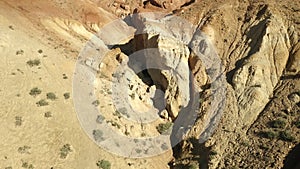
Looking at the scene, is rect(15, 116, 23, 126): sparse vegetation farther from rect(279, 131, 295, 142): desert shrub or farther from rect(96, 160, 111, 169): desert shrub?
rect(279, 131, 295, 142): desert shrub

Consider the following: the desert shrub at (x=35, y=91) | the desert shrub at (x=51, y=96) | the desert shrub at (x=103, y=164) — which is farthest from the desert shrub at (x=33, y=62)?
the desert shrub at (x=103, y=164)

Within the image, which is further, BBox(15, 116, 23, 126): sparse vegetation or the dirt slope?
BBox(15, 116, 23, 126): sparse vegetation

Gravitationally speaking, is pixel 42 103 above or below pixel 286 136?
below

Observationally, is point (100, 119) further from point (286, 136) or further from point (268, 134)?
point (286, 136)

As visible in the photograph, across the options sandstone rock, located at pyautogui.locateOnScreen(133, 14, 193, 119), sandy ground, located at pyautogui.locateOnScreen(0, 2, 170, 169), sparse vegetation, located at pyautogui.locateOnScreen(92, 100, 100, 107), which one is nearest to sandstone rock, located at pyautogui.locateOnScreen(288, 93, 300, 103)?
sandstone rock, located at pyautogui.locateOnScreen(133, 14, 193, 119)

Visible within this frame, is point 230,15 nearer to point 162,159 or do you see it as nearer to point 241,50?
point 241,50

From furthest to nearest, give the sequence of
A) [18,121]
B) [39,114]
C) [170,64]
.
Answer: [170,64]
[39,114]
[18,121]

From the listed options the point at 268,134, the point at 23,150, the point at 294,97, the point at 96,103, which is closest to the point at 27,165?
the point at 23,150
